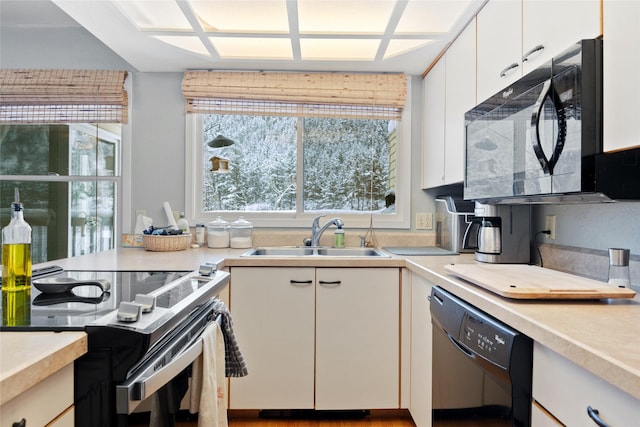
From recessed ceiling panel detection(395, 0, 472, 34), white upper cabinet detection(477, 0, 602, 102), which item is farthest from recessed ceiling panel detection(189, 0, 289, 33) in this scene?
white upper cabinet detection(477, 0, 602, 102)

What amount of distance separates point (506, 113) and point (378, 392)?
Answer: 1.48m

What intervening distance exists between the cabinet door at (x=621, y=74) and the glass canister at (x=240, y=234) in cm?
195

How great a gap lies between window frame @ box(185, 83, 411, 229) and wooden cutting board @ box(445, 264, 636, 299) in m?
1.28

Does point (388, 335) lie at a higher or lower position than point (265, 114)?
lower

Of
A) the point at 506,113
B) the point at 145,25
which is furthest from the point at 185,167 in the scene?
the point at 506,113

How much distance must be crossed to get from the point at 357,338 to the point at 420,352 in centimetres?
34

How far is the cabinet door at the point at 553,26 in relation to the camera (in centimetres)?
109

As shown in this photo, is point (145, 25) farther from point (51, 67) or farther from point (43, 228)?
point (43, 228)

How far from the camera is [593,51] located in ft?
3.48

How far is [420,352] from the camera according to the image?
184cm

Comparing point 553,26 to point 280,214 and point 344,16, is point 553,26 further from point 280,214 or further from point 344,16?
point 280,214

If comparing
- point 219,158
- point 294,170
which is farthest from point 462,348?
point 219,158

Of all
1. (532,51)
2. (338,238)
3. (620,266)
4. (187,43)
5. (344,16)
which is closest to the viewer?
(620,266)

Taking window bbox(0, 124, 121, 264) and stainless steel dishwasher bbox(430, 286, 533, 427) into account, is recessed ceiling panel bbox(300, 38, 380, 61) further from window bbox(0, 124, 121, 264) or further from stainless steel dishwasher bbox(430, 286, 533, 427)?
stainless steel dishwasher bbox(430, 286, 533, 427)
